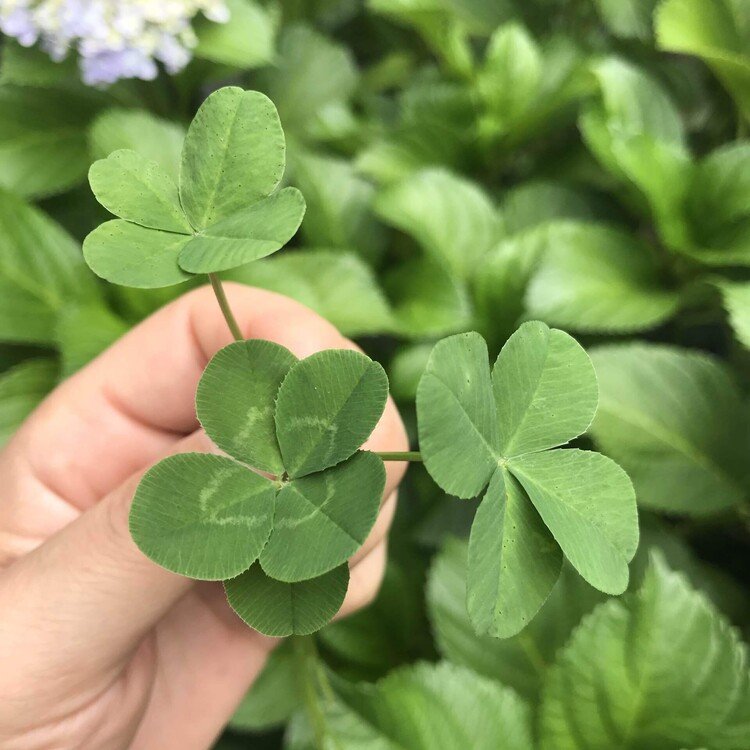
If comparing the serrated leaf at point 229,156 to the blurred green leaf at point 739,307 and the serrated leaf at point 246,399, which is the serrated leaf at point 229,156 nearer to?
the serrated leaf at point 246,399

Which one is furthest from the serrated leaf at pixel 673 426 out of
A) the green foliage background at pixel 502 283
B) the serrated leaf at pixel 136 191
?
the serrated leaf at pixel 136 191

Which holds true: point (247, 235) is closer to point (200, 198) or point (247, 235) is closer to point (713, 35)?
point (200, 198)

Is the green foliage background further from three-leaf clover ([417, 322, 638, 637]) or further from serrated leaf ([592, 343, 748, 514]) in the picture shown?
three-leaf clover ([417, 322, 638, 637])

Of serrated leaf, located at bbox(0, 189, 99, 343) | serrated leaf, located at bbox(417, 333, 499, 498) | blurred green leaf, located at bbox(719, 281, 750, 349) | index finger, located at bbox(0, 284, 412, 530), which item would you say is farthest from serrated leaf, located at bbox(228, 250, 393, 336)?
serrated leaf, located at bbox(417, 333, 499, 498)

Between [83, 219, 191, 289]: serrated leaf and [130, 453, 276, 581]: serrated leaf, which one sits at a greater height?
[83, 219, 191, 289]: serrated leaf

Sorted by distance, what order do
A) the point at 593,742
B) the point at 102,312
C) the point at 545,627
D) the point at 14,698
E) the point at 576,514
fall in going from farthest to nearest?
1. the point at 102,312
2. the point at 545,627
3. the point at 593,742
4. the point at 14,698
5. the point at 576,514

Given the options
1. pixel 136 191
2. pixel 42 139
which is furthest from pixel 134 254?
pixel 42 139

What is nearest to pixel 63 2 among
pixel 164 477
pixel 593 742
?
pixel 164 477

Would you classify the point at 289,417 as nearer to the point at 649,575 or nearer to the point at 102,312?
the point at 649,575
